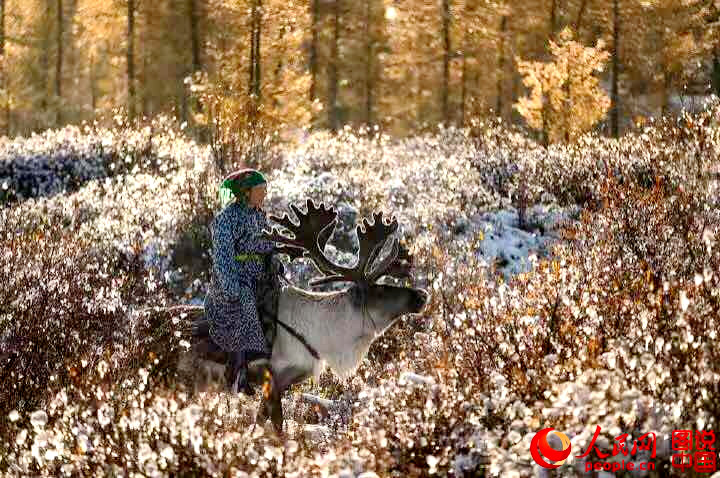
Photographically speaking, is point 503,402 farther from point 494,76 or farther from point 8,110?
point 8,110

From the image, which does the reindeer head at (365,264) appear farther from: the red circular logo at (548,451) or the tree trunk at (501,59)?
the tree trunk at (501,59)

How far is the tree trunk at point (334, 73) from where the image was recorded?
36.7 m

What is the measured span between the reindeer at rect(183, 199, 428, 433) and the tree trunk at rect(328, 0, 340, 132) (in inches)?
1181

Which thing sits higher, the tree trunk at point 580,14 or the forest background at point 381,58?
the tree trunk at point 580,14

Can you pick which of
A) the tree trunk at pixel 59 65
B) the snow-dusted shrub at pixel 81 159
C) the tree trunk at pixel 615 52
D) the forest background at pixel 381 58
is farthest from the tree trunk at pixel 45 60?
the tree trunk at pixel 615 52

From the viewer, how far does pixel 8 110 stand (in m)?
39.0

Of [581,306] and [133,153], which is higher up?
[581,306]

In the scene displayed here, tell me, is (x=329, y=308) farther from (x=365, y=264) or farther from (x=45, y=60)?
(x=45, y=60)

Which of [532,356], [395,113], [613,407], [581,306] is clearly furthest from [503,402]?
[395,113]

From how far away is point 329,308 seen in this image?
6238 mm

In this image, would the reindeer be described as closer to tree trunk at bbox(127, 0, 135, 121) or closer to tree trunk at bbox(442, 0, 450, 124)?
tree trunk at bbox(127, 0, 135, 121)

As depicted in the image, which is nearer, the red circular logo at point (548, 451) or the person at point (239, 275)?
the red circular logo at point (548, 451)

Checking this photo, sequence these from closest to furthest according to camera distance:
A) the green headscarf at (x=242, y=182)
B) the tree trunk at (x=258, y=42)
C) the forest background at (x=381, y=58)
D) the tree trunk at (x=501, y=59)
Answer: the green headscarf at (x=242, y=182), the forest background at (x=381, y=58), the tree trunk at (x=258, y=42), the tree trunk at (x=501, y=59)

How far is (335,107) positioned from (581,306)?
1340 inches
